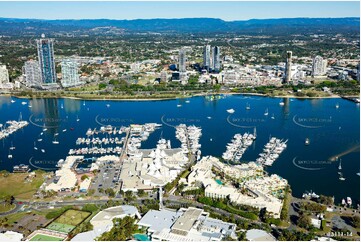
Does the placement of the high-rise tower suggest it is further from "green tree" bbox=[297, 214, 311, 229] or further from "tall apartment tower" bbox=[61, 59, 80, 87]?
"green tree" bbox=[297, 214, 311, 229]

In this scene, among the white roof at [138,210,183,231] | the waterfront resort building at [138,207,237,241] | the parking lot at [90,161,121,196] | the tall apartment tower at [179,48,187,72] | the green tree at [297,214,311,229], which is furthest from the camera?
the tall apartment tower at [179,48,187,72]

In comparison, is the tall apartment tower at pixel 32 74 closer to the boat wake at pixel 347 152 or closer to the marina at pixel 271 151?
the marina at pixel 271 151

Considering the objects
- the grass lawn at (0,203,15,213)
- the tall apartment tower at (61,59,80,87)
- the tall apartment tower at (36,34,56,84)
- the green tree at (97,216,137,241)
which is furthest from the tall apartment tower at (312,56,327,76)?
the grass lawn at (0,203,15,213)

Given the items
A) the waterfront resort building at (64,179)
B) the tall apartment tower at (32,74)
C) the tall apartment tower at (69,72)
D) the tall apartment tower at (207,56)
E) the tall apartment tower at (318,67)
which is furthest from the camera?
the tall apartment tower at (207,56)

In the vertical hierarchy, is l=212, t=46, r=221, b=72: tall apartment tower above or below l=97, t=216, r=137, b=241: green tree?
above

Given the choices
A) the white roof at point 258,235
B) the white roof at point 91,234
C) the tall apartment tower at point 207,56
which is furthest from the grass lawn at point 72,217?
the tall apartment tower at point 207,56

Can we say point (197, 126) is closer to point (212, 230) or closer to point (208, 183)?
point (208, 183)

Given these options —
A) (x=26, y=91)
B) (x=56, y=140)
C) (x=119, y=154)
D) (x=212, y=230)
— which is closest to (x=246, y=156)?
(x=119, y=154)
